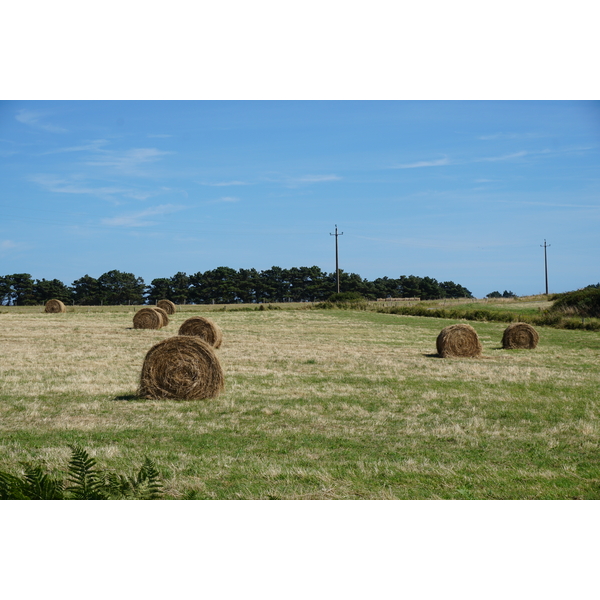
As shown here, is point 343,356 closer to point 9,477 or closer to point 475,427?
point 475,427

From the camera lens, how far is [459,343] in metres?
22.8

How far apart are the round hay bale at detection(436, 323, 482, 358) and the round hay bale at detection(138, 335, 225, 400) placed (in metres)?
11.6

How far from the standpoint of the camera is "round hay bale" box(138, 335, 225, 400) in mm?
13461

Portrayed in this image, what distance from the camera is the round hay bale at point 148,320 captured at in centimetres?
3747

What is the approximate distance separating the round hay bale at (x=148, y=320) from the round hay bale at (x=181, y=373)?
2437cm

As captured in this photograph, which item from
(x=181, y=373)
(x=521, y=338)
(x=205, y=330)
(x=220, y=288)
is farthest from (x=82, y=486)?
(x=220, y=288)

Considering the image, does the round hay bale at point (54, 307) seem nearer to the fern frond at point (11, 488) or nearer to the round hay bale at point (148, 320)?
the round hay bale at point (148, 320)

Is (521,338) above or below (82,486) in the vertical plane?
above

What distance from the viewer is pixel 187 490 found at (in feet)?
22.8

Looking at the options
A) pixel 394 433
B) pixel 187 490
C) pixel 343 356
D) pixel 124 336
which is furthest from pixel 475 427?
pixel 124 336

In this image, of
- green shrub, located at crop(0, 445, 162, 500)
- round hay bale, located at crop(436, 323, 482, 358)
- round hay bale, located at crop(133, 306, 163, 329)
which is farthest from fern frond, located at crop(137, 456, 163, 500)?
round hay bale, located at crop(133, 306, 163, 329)

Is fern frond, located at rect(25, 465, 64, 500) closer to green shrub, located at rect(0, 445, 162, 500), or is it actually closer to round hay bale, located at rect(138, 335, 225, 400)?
green shrub, located at rect(0, 445, 162, 500)

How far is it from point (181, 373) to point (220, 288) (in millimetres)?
92361

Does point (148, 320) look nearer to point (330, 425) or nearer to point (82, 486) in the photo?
point (330, 425)
